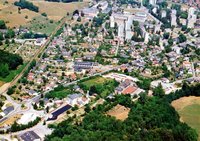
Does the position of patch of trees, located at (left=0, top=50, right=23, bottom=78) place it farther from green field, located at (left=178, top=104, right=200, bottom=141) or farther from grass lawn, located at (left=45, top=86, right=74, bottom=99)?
green field, located at (left=178, top=104, right=200, bottom=141)

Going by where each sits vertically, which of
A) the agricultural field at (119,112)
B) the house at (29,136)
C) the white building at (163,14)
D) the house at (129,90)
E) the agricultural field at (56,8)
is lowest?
the house at (29,136)

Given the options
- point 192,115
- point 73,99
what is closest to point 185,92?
point 192,115

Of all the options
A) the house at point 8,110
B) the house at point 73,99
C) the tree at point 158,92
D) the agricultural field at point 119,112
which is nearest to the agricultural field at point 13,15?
the house at point 73,99

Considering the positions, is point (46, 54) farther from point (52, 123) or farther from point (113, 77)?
point (52, 123)

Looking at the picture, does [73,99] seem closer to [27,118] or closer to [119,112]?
[119,112]

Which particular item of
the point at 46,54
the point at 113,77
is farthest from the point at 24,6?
the point at 113,77

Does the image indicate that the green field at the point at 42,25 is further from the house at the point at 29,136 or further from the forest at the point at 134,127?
the house at the point at 29,136

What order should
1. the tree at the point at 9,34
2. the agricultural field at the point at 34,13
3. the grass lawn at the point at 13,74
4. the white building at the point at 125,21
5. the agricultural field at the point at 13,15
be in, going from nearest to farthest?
the grass lawn at the point at 13,74 < the tree at the point at 9,34 < the white building at the point at 125,21 < the agricultural field at the point at 13,15 < the agricultural field at the point at 34,13
